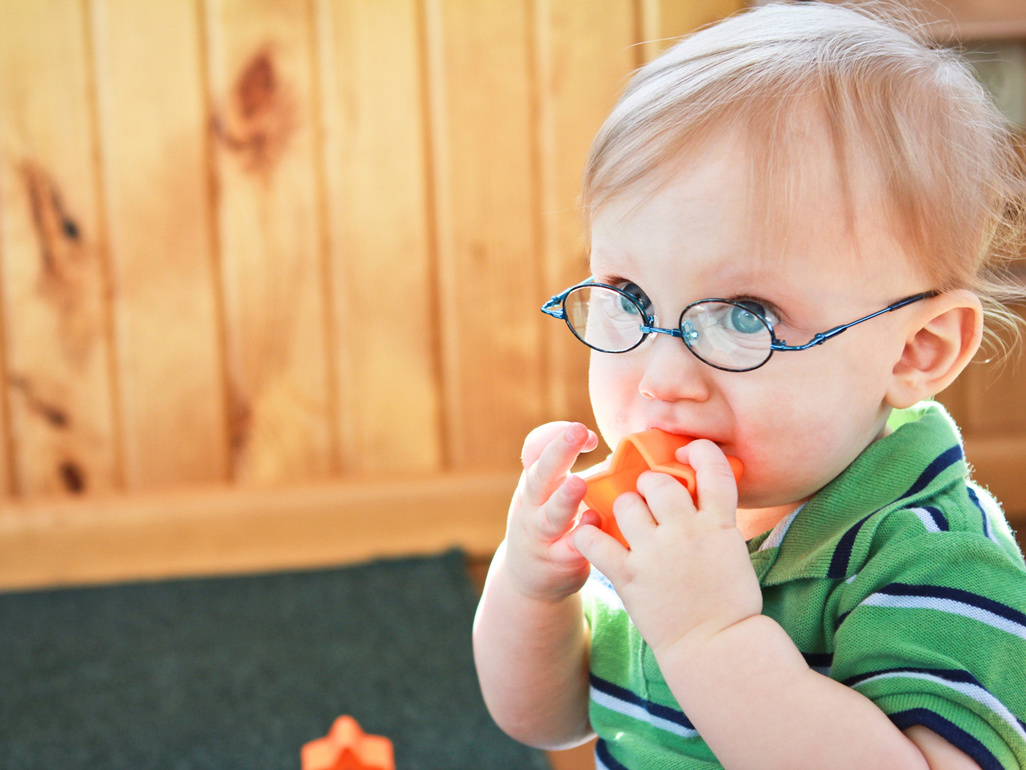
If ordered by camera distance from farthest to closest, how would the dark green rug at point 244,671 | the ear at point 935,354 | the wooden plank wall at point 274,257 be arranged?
1. the wooden plank wall at point 274,257
2. the dark green rug at point 244,671
3. the ear at point 935,354

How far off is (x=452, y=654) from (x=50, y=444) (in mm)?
809

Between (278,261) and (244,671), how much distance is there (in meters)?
0.68

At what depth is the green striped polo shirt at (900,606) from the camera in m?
0.50

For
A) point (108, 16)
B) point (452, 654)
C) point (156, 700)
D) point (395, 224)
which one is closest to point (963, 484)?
point (452, 654)

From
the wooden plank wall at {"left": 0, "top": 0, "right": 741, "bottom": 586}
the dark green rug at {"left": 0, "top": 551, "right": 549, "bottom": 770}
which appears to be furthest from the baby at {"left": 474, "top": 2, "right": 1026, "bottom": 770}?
the wooden plank wall at {"left": 0, "top": 0, "right": 741, "bottom": 586}

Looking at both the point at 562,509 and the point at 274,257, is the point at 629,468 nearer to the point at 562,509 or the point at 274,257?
the point at 562,509

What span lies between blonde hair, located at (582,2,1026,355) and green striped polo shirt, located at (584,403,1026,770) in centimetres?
12

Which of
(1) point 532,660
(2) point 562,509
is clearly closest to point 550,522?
(2) point 562,509

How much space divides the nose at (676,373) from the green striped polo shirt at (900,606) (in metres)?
0.10

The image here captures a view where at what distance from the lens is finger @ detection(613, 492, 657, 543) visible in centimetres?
53

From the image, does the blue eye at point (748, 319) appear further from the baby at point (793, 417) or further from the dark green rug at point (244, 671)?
the dark green rug at point (244, 671)

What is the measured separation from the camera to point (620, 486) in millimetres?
552

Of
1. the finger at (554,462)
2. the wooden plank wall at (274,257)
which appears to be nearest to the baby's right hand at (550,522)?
the finger at (554,462)

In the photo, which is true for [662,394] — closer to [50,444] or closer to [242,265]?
[242,265]
